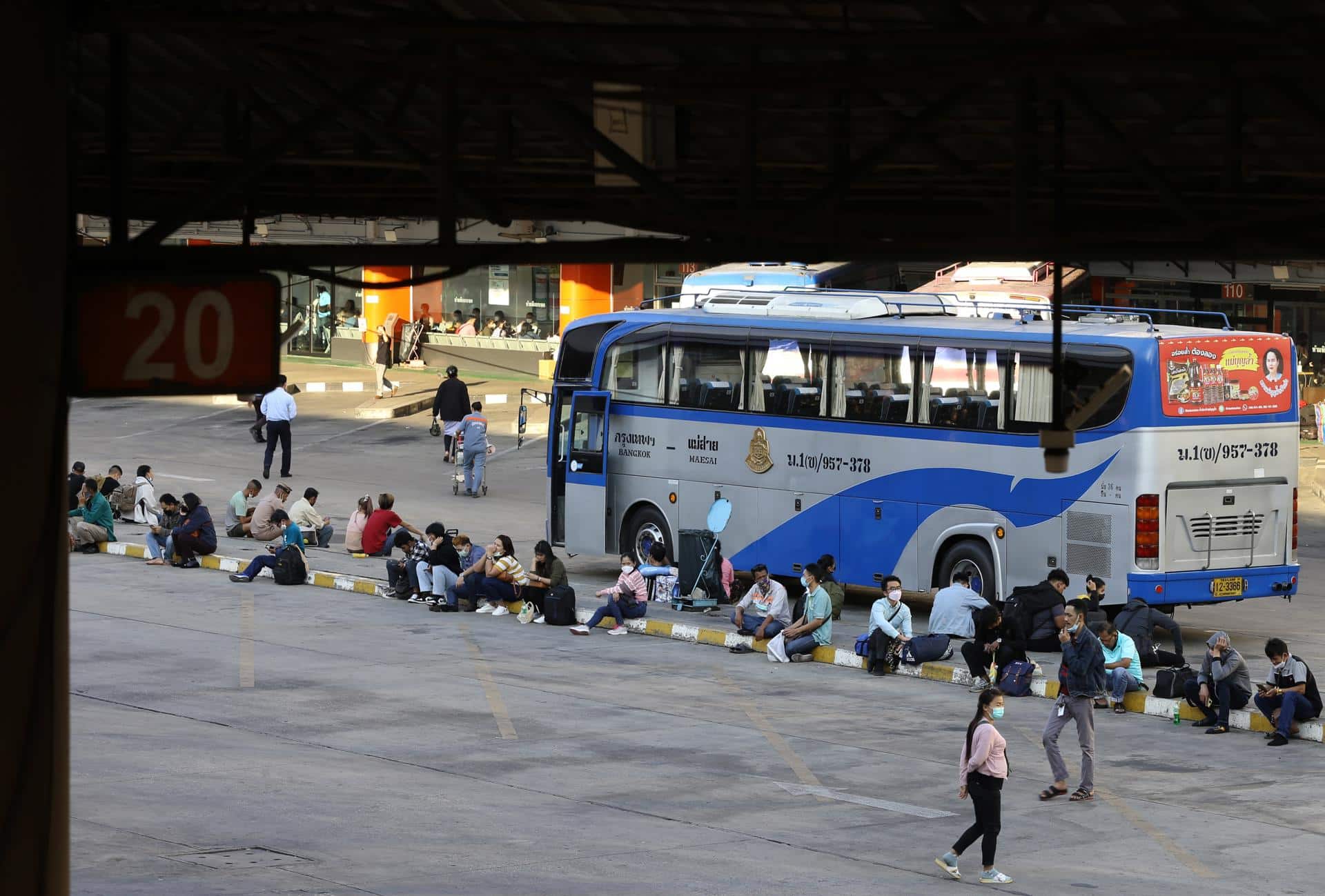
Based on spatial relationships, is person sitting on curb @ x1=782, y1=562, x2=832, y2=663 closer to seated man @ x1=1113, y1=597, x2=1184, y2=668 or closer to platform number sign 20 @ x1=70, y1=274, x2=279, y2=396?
seated man @ x1=1113, y1=597, x2=1184, y2=668

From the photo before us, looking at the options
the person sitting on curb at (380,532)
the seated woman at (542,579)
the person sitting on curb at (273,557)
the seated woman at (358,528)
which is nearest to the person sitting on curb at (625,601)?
the seated woman at (542,579)

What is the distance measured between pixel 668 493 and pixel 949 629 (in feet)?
17.3

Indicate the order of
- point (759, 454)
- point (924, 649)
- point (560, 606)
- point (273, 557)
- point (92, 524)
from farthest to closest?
1. point (92, 524)
2. point (273, 557)
3. point (759, 454)
4. point (560, 606)
5. point (924, 649)

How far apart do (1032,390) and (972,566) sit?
2147 mm

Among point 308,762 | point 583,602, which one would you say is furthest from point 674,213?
point 583,602

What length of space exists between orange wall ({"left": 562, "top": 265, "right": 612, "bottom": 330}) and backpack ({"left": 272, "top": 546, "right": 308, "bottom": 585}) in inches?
774

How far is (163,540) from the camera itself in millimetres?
29672

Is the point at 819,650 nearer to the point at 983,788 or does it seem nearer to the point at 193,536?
the point at 983,788

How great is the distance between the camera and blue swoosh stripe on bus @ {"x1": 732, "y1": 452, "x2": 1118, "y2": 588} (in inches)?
929

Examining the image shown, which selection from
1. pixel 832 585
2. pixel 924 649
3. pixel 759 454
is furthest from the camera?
pixel 759 454

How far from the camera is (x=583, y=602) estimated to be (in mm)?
26469

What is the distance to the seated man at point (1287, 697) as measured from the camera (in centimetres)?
1900

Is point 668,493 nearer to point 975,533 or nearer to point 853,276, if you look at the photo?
point 975,533

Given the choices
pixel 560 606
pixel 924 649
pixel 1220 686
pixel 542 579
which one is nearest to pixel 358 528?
pixel 542 579
